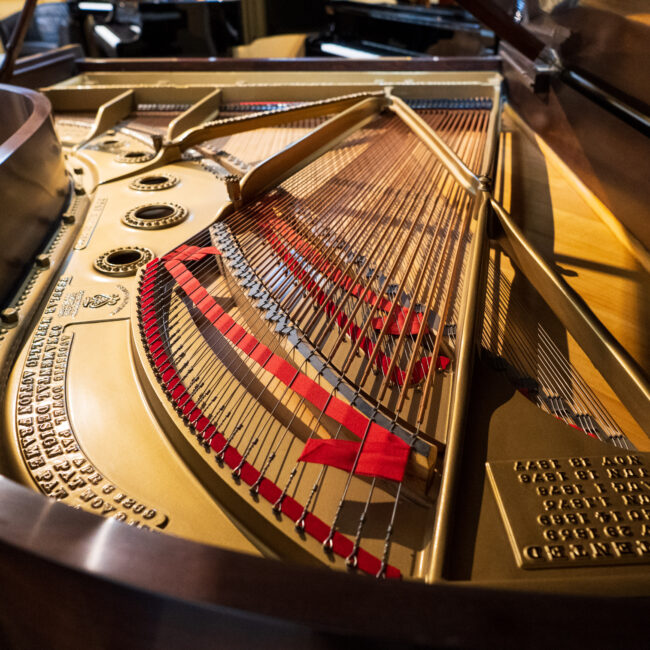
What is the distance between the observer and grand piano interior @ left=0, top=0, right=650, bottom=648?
0.64m

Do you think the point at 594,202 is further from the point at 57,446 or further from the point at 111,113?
the point at 111,113

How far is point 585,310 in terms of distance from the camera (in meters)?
1.27

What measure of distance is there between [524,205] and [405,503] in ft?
5.59

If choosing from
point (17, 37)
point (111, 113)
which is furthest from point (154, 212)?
point (17, 37)

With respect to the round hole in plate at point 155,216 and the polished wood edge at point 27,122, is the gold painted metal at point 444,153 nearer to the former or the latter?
the round hole in plate at point 155,216

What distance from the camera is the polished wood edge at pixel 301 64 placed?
349 centimetres

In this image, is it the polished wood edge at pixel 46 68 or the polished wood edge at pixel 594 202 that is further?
the polished wood edge at pixel 46 68

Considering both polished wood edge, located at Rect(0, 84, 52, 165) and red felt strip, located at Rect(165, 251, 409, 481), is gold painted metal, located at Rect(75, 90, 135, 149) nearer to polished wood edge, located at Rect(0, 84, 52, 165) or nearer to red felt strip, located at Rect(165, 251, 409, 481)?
polished wood edge, located at Rect(0, 84, 52, 165)

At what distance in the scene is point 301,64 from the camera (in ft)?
11.8

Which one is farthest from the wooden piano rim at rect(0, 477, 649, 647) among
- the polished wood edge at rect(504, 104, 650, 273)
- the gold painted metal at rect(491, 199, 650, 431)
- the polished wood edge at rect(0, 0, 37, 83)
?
the polished wood edge at rect(0, 0, 37, 83)

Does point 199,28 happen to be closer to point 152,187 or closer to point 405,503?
point 152,187

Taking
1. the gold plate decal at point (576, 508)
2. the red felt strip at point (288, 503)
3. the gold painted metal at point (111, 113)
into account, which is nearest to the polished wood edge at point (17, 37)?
the gold painted metal at point (111, 113)

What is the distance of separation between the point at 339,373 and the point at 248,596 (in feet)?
2.49

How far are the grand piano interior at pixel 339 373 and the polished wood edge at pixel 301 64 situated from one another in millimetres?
738
